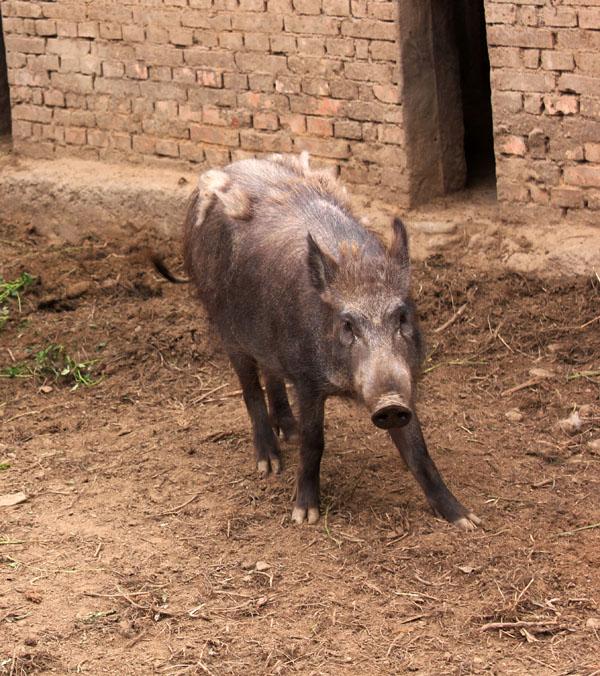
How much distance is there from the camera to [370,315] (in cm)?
536

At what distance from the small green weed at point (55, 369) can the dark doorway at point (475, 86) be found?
2.91m

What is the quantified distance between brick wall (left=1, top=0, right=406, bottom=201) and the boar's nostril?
126 inches

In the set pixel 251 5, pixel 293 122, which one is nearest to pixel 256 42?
pixel 251 5

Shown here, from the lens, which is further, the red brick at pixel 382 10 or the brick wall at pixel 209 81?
the brick wall at pixel 209 81

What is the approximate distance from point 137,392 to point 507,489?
2.39 metres

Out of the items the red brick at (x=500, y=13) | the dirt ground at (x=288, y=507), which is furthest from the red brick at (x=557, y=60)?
the dirt ground at (x=288, y=507)

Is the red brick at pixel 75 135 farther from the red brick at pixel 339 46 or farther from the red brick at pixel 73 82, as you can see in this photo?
the red brick at pixel 339 46

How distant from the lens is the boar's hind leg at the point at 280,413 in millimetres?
6816

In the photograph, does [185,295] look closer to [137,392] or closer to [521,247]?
[137,392]

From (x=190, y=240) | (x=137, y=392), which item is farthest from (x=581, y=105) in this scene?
(x=137, y=392)

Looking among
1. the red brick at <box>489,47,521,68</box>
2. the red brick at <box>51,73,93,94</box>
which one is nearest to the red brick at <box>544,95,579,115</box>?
the red brick at <box>489,47,521,68</box>

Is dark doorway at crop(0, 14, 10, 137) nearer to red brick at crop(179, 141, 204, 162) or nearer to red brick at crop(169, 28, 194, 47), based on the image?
red brick at crop(179, 141, 204, 162)

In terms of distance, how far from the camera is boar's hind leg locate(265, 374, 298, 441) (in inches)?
268

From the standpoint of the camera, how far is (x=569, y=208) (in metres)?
7.55
